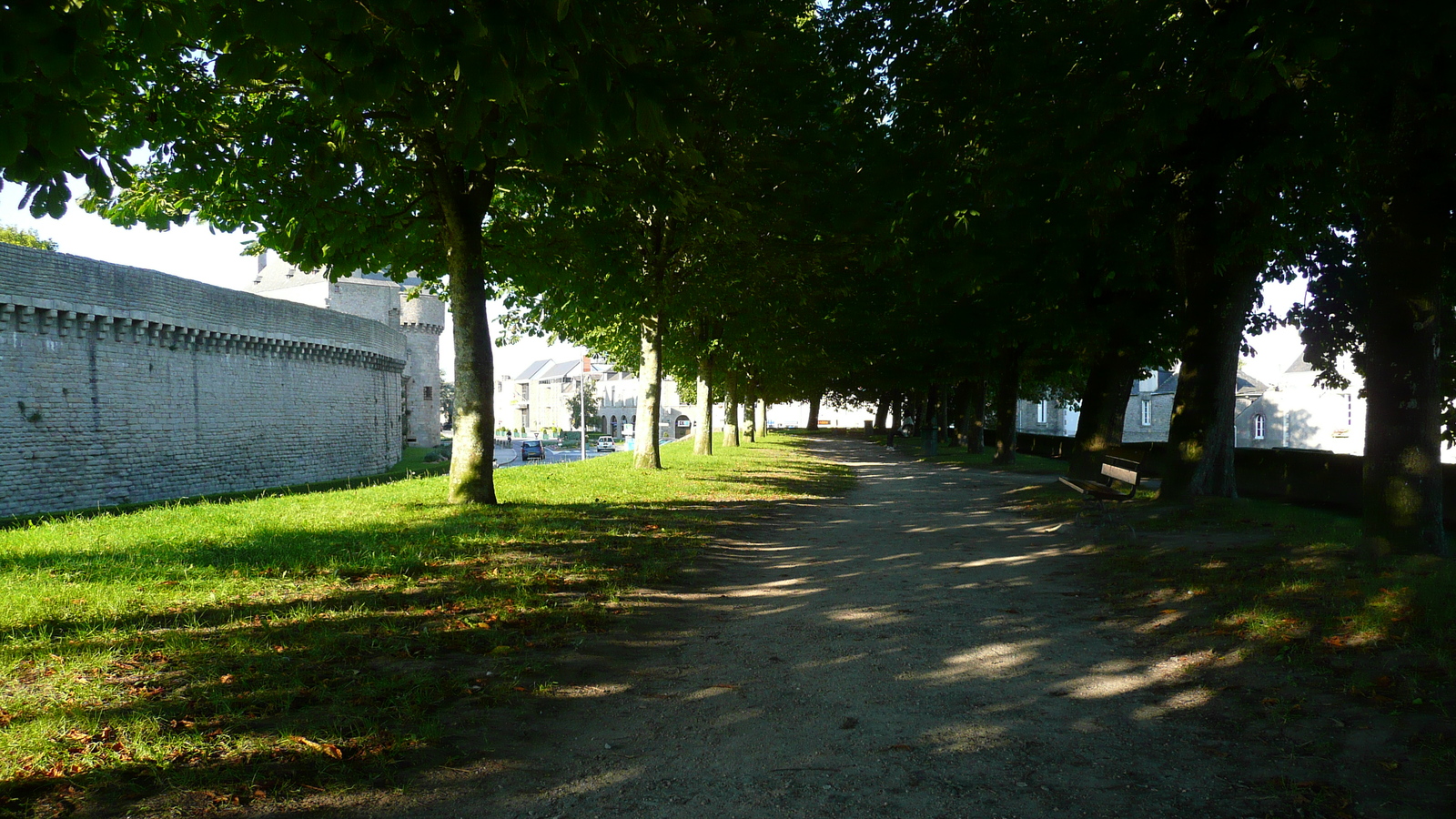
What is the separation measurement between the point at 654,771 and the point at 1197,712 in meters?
2.94

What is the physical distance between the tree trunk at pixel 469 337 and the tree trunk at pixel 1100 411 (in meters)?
11.1

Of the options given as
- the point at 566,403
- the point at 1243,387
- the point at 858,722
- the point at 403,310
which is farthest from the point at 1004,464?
the point at 566,403

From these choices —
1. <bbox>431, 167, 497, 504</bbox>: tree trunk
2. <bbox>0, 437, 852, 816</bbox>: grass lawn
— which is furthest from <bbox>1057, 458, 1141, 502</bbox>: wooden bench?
<bbox>431, 167, 497, 504</bbox>: tree trunk

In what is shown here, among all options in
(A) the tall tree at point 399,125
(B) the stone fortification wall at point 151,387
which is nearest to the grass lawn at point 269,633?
(A) the tall tree at point 399,125

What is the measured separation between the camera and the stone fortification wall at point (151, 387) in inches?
874

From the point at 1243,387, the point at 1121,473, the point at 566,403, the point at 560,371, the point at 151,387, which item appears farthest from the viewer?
the point at 560,371

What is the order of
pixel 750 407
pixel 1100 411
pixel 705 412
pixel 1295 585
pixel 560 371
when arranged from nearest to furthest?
pixel 1295 585
pixel 1100 411
pixel 705 412
pixel 750 407
pixel 560 371

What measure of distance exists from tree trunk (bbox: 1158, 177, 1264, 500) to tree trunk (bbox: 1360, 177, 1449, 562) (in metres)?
3.83

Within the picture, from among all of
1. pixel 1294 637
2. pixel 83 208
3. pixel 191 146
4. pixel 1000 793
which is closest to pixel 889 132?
pixel 1294 637

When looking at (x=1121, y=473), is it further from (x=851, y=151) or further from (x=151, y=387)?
(x=151, y=387)

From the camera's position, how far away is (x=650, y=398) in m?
19.8

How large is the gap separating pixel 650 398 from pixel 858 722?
15.9 m

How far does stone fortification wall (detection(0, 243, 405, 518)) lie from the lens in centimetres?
2219

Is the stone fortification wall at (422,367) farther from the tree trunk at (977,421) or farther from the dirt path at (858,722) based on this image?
the dirt path at (858,722)
